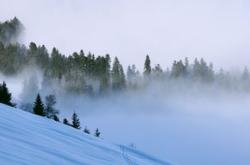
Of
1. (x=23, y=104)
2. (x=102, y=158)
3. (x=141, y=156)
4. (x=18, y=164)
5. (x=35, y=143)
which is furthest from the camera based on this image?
(x=23, y=104)

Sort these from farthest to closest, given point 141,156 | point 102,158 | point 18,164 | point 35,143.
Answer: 1. point 141,156
2. point 102,158
3. point 35,143
4. point 18,164

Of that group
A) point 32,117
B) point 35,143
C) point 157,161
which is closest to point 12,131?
point 35,143

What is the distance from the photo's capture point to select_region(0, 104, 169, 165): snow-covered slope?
6641 mm

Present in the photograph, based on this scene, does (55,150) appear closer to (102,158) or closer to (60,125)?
(102,158)

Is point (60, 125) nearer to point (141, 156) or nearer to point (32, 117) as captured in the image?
point (32, 117)

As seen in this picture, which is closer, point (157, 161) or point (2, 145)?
point (2, 145)

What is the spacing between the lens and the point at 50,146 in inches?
287

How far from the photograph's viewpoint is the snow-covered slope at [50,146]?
6641mm

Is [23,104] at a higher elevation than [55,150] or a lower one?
higher

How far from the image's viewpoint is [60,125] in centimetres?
883

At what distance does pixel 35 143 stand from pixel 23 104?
17502 cm

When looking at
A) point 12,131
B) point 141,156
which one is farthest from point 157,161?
point 12,131

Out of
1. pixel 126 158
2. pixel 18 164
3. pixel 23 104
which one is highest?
pixel 23 104

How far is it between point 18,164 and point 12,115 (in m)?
1.82
